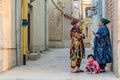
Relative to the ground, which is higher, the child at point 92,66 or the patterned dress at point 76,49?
the patterned dress at point 76,49

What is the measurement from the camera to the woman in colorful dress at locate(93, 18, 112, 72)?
1141 centimetres

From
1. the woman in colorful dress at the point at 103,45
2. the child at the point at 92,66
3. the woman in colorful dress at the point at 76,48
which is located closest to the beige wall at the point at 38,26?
the woman in colorful dress at the point at 76,48

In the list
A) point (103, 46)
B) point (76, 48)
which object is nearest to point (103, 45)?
point (103, 46)

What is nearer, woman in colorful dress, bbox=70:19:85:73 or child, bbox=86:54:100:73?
child, bbox=86:54:100:73

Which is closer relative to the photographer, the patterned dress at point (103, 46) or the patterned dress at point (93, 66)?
the patterned dress at point (93, 66)

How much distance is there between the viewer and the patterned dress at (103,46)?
11.4 metres

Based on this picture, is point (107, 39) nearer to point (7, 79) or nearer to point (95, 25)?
point (7, 79)

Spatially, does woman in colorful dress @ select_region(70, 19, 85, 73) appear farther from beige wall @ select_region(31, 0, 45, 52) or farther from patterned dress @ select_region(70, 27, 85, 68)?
beige wall @ select_region(31, 0, 45, 52)

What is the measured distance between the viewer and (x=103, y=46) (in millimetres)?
11492

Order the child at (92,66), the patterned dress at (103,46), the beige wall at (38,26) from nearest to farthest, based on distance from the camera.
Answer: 1. the child at (92,66)
2. the patterned dress at (103,46)
3. the beige wall at (38,26)

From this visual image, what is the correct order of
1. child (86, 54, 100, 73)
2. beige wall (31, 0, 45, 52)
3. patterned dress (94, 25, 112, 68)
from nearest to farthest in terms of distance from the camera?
child (86, 54, 100, 73) → patterned dress (94, 25, 112, 68) → beige wall (31, 0, 45, 52)

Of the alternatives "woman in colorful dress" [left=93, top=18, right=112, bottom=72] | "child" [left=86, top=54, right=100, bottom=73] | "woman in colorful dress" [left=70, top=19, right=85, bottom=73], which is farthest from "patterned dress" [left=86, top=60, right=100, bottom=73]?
"woman in colorful dress" [left=70, top=19, right=85, bottom=73]

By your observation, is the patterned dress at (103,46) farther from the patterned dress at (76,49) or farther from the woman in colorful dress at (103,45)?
the patterned dress at (76,49)

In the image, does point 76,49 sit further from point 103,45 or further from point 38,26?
point 38,26
